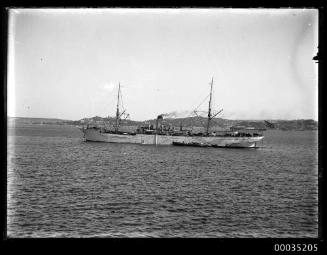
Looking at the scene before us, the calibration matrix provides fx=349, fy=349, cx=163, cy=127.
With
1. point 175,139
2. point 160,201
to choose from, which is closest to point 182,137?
point 175,139

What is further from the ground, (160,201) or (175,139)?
(175,139)

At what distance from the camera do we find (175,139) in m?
71.8

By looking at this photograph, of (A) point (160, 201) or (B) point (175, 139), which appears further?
(B) point (175, 139)

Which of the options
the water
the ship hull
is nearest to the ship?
the ship hull

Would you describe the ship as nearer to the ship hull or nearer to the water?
the ship hull

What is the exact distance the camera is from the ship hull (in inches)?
2707

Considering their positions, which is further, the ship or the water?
the ship

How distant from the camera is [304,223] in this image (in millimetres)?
18688

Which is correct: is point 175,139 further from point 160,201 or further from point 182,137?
point 160,201

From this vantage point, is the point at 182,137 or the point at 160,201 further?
the point at 182,137

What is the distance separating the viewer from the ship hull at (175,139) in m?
68.8

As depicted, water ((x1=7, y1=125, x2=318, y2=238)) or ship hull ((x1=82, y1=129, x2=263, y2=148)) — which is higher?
ship hull ((x1=82, y1=129, x2=263, y2=148))
